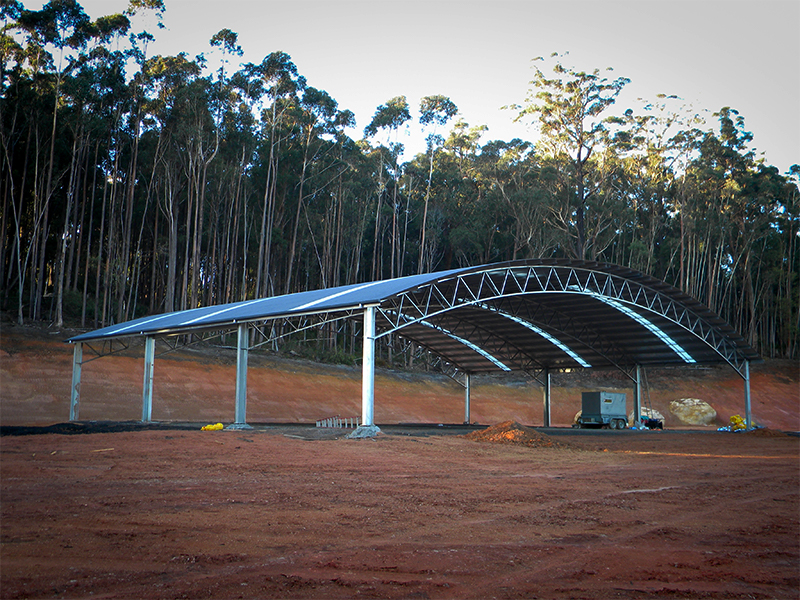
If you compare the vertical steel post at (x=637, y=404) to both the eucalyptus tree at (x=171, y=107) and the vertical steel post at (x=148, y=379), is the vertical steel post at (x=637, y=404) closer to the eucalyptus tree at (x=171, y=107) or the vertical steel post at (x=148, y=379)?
the vertical steel post at (x=148, y=379)

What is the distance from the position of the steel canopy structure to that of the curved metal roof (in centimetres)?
6

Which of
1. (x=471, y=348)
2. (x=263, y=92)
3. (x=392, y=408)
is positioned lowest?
(x=392, y=408)

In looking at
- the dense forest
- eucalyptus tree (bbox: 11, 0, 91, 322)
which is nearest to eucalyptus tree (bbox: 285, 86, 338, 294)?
the dense forest

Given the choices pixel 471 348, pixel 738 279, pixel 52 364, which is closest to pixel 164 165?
pixel 52 364

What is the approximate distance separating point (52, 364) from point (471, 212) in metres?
38.1

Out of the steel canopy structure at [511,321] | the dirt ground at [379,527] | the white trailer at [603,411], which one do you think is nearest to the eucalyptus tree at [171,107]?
the steel canopy structure at [511,321]

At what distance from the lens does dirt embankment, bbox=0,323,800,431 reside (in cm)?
3142

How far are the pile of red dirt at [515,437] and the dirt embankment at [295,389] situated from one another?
15669 mm

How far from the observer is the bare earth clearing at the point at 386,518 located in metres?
5.25

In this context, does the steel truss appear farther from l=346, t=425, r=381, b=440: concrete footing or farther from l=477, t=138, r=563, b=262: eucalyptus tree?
l=477, t=138, r=563, b=262: eucalyptus tree

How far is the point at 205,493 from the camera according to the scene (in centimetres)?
902

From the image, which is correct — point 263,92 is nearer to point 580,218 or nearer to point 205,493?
point 580,218

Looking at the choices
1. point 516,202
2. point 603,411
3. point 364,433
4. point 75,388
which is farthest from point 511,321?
point 516,202

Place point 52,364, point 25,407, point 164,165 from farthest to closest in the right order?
point 164,165, point 52,364, point 25,407
